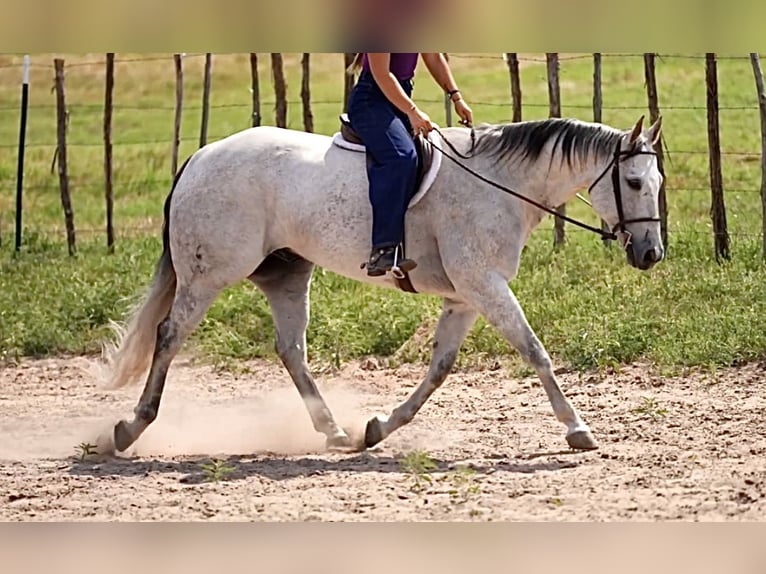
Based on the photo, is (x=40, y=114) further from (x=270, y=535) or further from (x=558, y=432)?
(x=270, y=535)

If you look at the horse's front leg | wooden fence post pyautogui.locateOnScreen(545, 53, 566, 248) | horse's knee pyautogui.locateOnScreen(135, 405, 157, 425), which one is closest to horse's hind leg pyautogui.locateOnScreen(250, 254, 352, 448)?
horse's knee pyautogui.locateOnScreen(135, 405, 157, 425)

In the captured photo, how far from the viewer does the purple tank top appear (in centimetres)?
495

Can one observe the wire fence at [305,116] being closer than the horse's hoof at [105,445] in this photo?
No

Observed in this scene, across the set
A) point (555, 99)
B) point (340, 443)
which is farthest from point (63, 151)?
point (340, 443)

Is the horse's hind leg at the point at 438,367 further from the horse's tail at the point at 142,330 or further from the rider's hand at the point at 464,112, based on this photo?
the horse's tail at the point at 142,330

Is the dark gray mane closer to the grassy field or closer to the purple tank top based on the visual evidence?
the purple tank top

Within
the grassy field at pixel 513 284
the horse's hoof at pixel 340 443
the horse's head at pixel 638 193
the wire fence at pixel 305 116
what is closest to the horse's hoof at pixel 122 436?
the horse's hoof at pixel 340 443

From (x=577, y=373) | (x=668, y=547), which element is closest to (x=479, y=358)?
(x=577, y=373)

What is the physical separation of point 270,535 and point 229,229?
419 cm

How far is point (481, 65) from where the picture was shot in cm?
1692

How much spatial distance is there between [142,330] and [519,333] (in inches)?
78.3

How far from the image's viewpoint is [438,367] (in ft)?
19.0

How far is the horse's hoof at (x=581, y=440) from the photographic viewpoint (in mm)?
5430

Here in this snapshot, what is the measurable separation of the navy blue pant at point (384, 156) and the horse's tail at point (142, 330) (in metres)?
1.16
